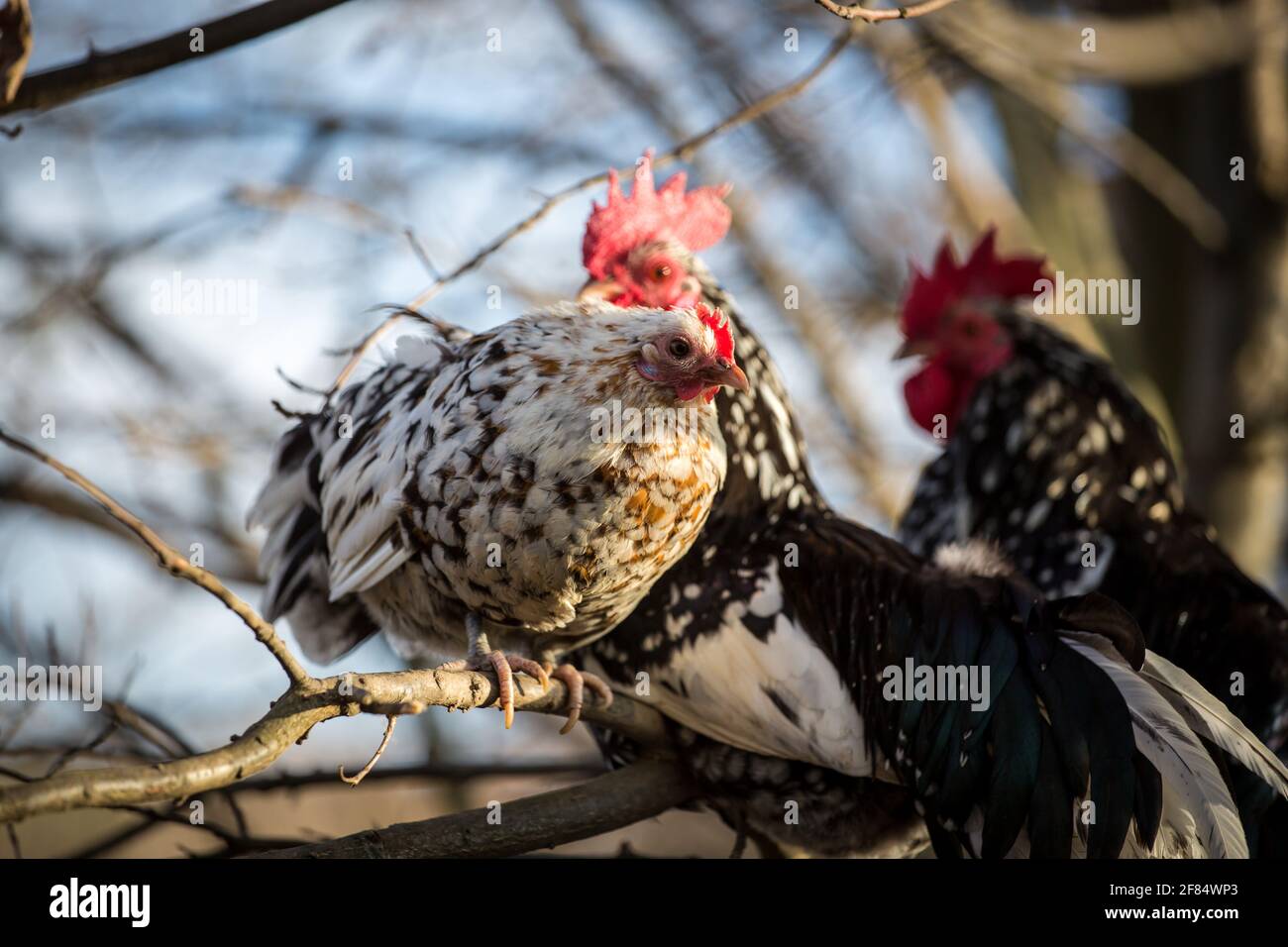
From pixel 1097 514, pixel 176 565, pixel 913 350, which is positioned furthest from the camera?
pixel 913 350

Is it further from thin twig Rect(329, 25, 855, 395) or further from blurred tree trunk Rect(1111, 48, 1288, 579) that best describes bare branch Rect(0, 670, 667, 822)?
blurred tree trunk Rect(1111, 48, 1288, 579)

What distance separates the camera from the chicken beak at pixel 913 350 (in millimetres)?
4141

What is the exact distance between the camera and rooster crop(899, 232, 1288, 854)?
324cm

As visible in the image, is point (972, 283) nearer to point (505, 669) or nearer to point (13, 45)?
point (505, 669)

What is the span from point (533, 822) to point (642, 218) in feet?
5.19

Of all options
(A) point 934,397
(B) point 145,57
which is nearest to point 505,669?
(B) point 145,57

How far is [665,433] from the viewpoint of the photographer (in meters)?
2.33

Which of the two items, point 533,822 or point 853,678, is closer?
point 533,822

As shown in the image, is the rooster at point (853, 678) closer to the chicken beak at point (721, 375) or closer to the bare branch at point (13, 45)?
the chicken beak at point (721, 375)

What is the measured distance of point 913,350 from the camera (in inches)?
163

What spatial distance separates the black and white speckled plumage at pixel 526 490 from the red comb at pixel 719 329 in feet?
0.26

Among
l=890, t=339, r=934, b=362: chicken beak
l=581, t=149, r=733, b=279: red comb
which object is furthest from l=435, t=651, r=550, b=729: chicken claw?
l=890, t=339, r=934, b=362: chicken beak

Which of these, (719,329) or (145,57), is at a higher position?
(145,57)

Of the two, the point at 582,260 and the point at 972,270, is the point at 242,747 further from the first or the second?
the point at 972,270
